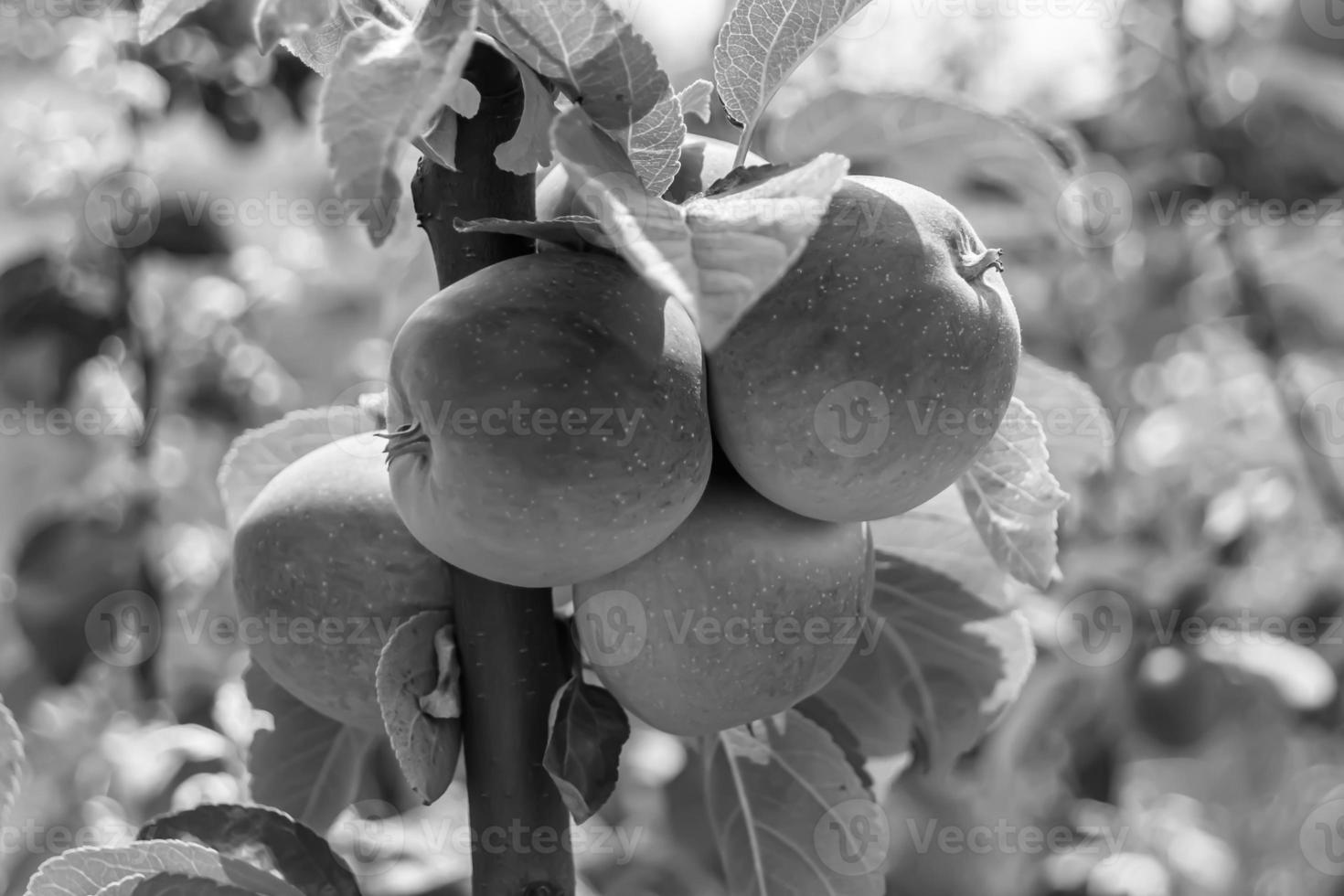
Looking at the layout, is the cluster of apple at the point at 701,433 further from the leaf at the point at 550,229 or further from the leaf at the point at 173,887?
the leaf at the point at 173,887

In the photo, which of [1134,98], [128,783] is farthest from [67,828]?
[1134,98]

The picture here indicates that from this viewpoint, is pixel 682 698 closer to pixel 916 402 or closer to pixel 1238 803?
pixel 916 402

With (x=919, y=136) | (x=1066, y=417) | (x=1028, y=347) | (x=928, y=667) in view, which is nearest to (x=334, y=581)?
(x=928, y=667)

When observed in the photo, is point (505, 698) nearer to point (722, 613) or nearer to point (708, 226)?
point (722, 613)

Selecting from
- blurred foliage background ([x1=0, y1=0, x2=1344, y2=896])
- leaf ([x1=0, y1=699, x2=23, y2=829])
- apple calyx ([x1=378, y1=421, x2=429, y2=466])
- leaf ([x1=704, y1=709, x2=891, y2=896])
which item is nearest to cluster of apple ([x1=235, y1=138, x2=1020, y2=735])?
apple calyx ([x1=378, y1=421, x2=429, y2=466])

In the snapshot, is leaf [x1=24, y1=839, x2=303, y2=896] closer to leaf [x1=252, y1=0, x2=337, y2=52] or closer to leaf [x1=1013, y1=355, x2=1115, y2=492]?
leaf [x1=252, y1=0, x2=337, y2=52]
